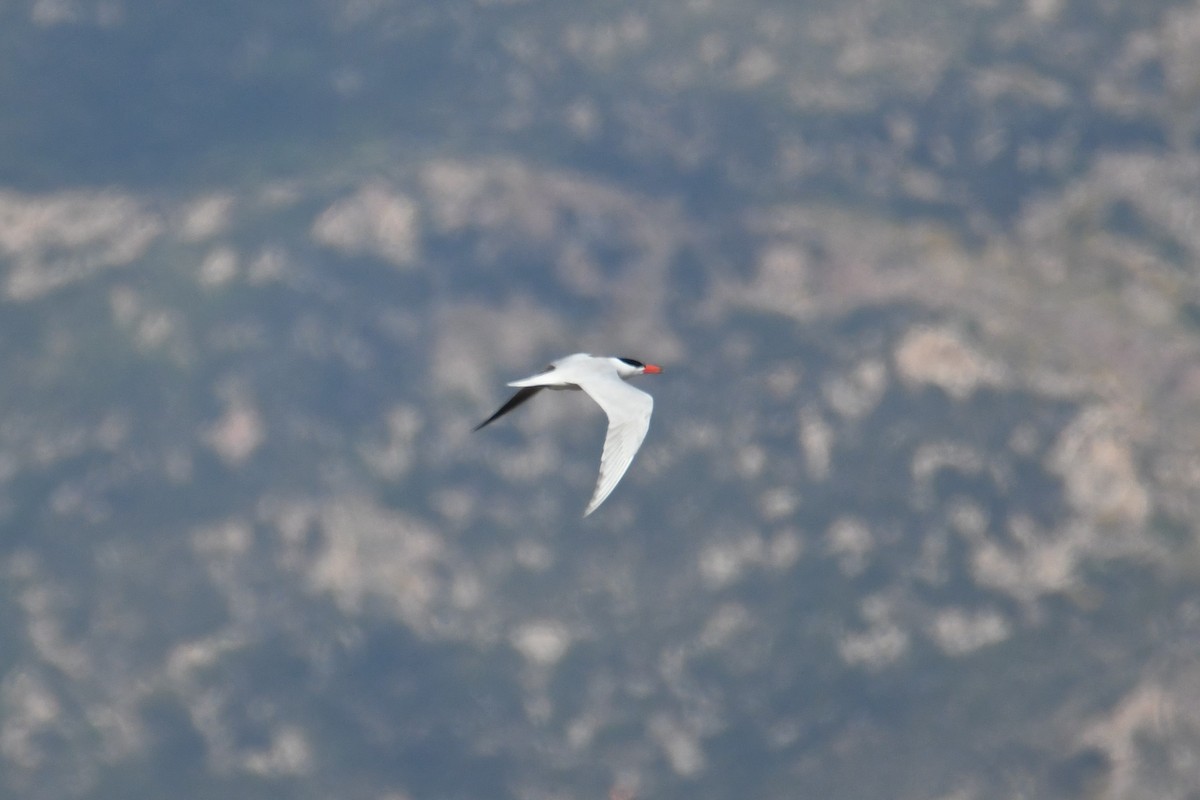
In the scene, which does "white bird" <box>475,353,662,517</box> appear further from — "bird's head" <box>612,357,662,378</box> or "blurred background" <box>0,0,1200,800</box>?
"blurred background" <box>0,0,1200,800</box>

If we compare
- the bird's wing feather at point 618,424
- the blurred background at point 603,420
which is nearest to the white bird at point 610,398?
the bird's wing feather at point 618,424

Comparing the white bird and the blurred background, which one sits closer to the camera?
the white bird

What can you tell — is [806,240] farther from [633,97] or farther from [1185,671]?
[1185,671]

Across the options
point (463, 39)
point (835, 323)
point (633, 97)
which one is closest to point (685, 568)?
point (835, 323)

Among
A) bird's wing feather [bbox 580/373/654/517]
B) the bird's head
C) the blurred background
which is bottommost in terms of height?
bird's wing feather [bbox 580/373/654/517]

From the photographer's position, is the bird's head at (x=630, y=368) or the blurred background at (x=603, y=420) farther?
the blurred background at (x=603, y=420)

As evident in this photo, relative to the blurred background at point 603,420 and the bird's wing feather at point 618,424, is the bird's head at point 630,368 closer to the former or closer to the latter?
the bird's wing feather at point 618,424

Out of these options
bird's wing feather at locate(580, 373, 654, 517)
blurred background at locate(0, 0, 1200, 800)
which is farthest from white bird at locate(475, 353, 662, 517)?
blurred background at locate(0, 0, 1200, 800)

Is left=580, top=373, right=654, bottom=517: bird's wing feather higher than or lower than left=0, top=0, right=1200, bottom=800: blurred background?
lower
